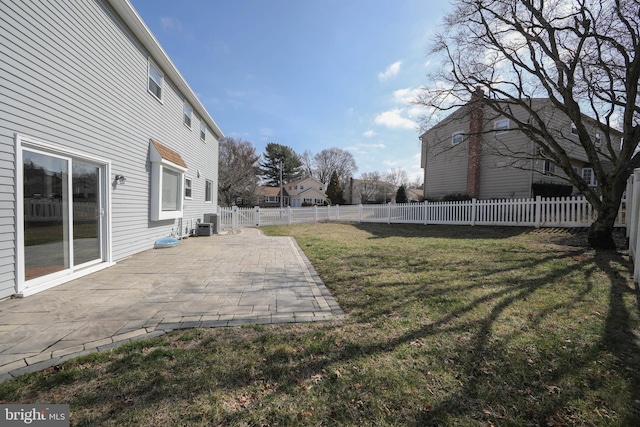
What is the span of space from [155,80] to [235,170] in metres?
24.4

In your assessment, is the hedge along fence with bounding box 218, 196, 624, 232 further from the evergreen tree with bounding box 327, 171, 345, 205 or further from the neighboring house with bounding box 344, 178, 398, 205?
the neighboring house with bounding box 344, 178, 398, 205

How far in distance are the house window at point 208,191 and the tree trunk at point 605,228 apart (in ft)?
45.8

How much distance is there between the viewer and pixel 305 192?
166 feet

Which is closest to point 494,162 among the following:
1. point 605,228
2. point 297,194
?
point 605,228

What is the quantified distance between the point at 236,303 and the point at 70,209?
11.8 ft

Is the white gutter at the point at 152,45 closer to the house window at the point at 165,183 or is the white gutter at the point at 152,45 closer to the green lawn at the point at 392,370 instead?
the house window at the point at 165,183

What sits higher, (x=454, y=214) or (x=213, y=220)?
(x=454, y=214)

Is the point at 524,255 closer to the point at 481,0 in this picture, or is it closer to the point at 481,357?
the point at 481,357

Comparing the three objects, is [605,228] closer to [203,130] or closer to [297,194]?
[203,130]

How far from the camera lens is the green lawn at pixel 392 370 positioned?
1877 millimetres

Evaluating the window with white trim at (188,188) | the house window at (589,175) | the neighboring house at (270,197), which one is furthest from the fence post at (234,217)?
the neighboring house at (270,197)

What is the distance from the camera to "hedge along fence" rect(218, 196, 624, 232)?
1003 centimetres

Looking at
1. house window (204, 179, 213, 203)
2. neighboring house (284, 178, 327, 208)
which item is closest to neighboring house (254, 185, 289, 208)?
neighboring house (284, 178, 327, 208)

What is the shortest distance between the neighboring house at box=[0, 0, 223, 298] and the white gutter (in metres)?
0.03
